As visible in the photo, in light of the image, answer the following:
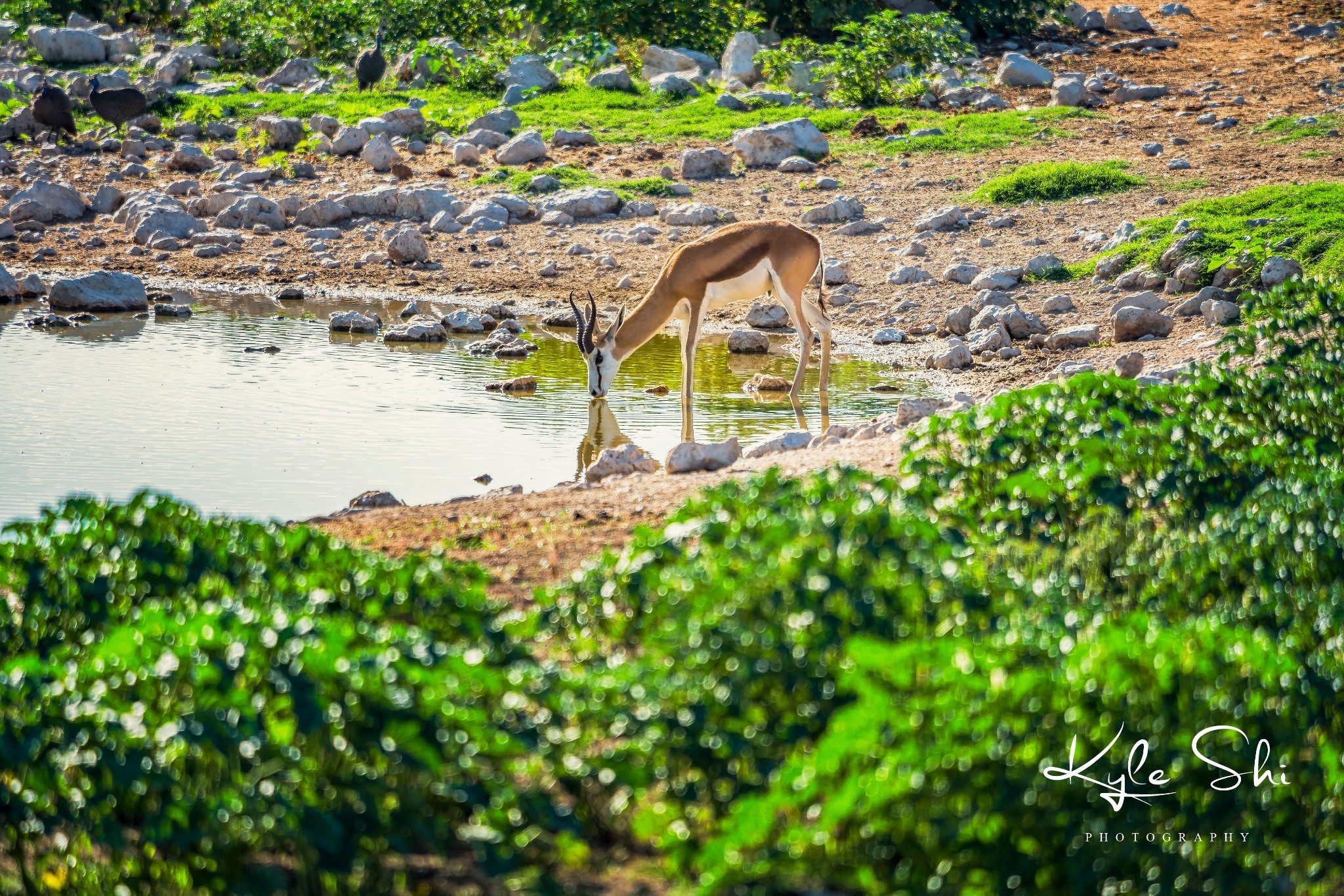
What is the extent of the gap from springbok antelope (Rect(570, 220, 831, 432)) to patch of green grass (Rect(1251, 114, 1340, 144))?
7.81 meters

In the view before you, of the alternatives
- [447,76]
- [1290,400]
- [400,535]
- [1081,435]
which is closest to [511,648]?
[1081,435]

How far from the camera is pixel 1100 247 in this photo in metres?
12.5

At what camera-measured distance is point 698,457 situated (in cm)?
719

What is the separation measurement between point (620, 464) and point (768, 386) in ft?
10.5

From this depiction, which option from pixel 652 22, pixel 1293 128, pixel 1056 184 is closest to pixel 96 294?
pixel 1056 184

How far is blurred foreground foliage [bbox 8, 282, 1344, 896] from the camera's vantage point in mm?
2541

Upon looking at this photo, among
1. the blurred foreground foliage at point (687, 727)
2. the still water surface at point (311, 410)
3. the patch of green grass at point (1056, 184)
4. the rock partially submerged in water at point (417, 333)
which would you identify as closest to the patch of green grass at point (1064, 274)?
the patch of green grass at point (1056, 184)

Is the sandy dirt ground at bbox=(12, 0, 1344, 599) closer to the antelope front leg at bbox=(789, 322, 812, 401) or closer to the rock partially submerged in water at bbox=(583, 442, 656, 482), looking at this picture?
the rock partially submerged in water at bbox=(583, 442, 656, 482)

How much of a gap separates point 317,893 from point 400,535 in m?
3.39

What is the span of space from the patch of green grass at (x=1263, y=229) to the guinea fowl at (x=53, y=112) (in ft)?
45.5

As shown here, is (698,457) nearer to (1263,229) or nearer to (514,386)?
(514,386)

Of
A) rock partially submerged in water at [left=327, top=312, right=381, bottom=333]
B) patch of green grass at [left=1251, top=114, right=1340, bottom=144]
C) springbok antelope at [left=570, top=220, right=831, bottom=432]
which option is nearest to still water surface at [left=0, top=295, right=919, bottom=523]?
rock partially submerged in water at [left=327, top=312, right=381, bottom=333]

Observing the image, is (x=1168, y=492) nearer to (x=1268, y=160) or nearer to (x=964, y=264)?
(x=964, y=264)

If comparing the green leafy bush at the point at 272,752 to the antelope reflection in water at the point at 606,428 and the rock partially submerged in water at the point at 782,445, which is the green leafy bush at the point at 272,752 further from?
the antelope reflection in water at the point at 606,428
